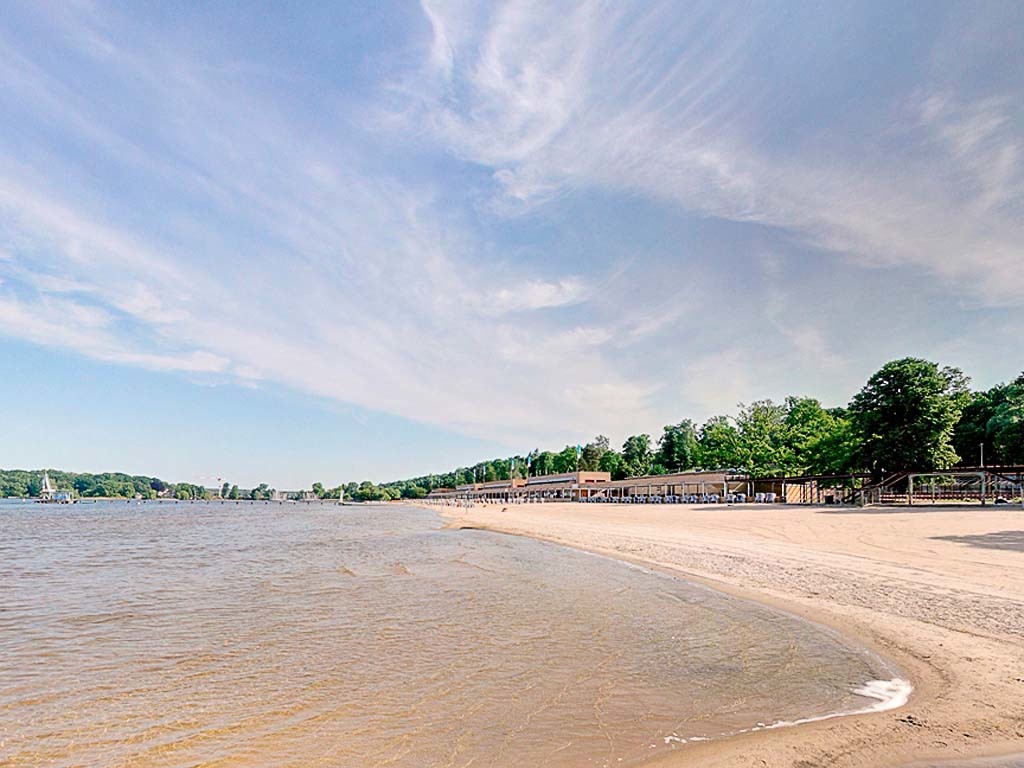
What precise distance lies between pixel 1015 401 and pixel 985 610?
209 ft

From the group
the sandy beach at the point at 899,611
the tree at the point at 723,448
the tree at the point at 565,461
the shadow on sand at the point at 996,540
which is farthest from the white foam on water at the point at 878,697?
the tree at the point at 565,461

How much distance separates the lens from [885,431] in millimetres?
52500

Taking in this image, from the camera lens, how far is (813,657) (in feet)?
25.8

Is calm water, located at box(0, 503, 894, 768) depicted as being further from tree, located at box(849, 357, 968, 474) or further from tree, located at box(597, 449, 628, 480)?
tree, located at box(597, 449, 628, 480)

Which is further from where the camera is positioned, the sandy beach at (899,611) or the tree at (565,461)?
the tree at (565,461)

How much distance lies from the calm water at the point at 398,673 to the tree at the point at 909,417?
1836 inches

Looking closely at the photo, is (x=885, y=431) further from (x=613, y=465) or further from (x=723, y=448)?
(x=613, y=465)

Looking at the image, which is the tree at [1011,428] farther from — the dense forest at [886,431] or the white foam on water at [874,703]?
the white foam on water at [874,703]

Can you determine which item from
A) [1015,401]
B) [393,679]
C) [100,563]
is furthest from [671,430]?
[393,679]

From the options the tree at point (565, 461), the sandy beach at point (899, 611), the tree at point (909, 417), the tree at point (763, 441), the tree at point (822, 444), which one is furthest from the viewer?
the tree at point (565, 461)

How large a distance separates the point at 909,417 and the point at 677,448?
262 ft

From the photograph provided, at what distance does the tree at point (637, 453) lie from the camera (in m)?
137

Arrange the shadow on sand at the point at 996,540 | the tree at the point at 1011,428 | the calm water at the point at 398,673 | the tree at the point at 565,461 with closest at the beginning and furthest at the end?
the calm water at the point at 398,673, the shadow on sand at the point at 996,540, the tree at the point at 1011,428, the tree at the point at 565,461

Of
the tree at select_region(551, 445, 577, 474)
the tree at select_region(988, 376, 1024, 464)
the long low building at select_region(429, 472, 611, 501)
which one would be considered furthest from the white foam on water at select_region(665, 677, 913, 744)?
the tree at select_region(551, 445, 577, 474)
